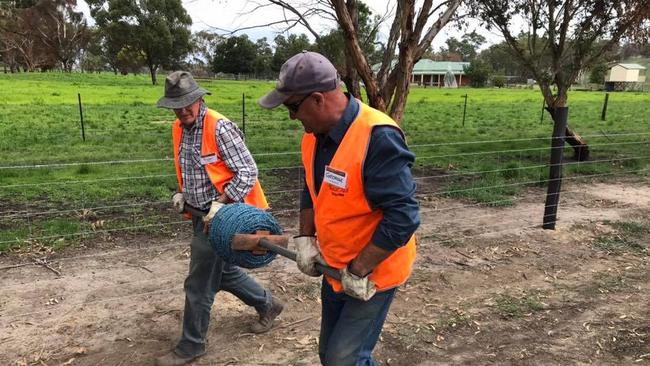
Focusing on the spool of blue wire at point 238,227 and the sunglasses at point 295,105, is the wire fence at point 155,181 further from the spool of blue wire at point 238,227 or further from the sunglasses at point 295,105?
the sunglasses at point 295,105

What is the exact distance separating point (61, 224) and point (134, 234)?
898mm

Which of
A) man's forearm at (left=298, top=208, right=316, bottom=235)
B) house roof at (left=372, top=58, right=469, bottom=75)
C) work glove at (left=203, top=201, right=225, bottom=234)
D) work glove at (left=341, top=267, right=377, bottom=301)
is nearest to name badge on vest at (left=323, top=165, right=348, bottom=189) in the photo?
work glove at (left=341, top=267, right=377, bottom=301)

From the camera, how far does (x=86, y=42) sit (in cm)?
7075

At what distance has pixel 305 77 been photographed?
2.15 m

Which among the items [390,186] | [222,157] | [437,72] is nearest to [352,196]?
[390,186]

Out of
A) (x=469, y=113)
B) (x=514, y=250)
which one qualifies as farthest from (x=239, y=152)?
(x=469, y=113)

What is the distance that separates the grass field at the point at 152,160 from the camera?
666 centimetres

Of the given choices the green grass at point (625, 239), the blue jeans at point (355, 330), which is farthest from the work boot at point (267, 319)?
the green grass at point (625, 239)

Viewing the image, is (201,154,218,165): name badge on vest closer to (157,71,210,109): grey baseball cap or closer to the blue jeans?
(157,71,210,109): grey baseball cap

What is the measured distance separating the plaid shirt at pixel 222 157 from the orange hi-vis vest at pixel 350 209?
92 centimetres

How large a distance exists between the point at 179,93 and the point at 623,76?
9222 centimetres

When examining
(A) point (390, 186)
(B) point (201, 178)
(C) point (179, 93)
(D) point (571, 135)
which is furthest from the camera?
(D) point (571, 135)

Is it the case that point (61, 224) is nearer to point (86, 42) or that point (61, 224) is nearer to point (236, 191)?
point (236, 191)

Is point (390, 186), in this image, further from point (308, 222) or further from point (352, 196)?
point (308, 222)
